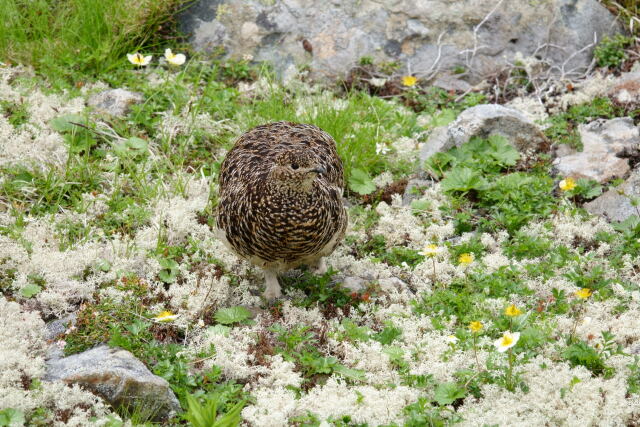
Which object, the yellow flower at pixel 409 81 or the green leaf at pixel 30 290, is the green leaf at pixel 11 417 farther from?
the yellow flower at pixel 409 81

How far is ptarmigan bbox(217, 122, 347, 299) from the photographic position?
14.9 feet

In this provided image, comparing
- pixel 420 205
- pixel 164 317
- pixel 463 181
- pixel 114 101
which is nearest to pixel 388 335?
pixel 164 317

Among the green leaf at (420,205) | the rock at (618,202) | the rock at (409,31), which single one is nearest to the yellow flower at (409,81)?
the rock at (409,31)

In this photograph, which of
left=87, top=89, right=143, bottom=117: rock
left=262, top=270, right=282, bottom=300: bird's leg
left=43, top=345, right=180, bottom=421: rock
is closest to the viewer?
left=43, top=345, right=180, bottom=421: rock

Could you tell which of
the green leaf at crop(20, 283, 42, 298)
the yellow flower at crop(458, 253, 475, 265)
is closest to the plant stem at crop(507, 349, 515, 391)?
the yellow flower at crop(458, 253, 475, 265)

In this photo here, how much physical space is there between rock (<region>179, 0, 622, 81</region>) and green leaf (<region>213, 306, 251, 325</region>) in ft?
12.9

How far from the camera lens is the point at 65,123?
6770mm

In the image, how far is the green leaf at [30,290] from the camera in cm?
496

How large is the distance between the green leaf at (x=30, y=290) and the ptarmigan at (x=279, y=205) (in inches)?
49.0

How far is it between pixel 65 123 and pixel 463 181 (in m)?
3.54

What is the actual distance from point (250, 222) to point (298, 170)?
46 centimetres

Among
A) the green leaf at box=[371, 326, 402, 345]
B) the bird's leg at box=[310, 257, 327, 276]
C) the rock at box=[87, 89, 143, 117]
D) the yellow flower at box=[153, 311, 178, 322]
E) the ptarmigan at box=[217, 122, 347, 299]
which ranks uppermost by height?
the ptarmigan at box=[217, 122, 347, 299]

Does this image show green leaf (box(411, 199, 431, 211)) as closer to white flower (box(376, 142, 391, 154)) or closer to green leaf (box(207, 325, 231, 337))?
white flower (box(376, 142, 391, 154))

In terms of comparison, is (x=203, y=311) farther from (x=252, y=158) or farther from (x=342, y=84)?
(x=342, y=84)
